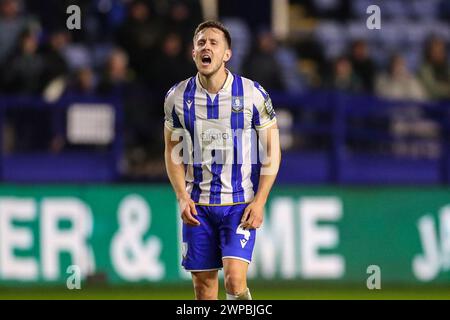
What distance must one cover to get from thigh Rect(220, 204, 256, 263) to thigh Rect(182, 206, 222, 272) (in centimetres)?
9

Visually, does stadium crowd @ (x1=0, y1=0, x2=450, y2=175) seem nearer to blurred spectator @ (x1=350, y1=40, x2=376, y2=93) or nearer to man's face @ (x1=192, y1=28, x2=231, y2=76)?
blurred spectator @ (x1=350, y1=40, x2=376, y2=93)

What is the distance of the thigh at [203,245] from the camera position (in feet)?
25.6

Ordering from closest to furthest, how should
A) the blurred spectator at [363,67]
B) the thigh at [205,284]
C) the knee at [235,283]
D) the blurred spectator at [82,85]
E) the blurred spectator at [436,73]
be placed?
the knee at [235,283], the thigh at [205,284], the blurred spectator at [82,85], the blurred spectator at [363,67], the blurred spectator at [436,73]

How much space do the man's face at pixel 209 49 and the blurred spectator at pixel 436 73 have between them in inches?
295

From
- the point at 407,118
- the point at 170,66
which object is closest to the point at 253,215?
the point at 170,66

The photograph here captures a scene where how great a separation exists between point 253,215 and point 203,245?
415 millimetres

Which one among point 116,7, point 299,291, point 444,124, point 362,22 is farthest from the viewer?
point 362,22

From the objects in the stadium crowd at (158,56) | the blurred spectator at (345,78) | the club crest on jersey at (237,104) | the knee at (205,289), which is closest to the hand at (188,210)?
the knee at (205,289)

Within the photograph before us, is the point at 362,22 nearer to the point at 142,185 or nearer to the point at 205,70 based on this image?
the point at 142,185

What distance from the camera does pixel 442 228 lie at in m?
12.9

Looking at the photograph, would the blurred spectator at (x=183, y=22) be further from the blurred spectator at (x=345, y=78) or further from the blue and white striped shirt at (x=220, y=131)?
the blue and white striped shirt at (x=220, y=131)

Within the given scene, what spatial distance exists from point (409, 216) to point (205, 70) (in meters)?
5.98

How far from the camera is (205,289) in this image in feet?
25.8
